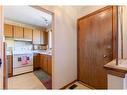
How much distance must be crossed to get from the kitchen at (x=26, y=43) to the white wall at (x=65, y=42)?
98 centimetres

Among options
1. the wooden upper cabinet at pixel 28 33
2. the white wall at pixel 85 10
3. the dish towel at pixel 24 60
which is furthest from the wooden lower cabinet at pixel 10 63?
the white wall at pixel 85 10

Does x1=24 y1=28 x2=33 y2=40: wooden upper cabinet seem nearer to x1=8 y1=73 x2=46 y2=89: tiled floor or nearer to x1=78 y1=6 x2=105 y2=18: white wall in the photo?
x1=8 y1=73 x2=46 y2=89: tiled floor

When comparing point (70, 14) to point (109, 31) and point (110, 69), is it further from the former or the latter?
point (110, 69)

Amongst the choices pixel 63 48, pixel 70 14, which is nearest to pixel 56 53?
pixel 63 48

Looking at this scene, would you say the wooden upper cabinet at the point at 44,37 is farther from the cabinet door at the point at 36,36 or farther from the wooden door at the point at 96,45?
the wooden door at the point at 96,45

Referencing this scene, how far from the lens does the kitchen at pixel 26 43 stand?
372 cm

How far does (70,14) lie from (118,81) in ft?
7.30

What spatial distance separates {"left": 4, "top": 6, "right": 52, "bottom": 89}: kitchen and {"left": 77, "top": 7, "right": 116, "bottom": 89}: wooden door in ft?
4.20

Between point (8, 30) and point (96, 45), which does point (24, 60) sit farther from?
point (96, 45)

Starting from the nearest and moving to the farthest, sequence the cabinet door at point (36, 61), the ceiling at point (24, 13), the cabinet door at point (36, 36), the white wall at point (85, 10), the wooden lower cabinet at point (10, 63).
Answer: the white wall at point (85, 10), the ceiling at point (24, 13), the wooden lower cabinet at point (10, 63), the cabinet door at point (36, 61), the cabinet door at point (36, 36)

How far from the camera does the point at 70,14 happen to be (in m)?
2.78

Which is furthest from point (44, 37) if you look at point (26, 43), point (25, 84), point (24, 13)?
point (25, 84)

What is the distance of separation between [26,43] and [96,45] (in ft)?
11.4

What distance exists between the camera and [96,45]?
7.98ft
